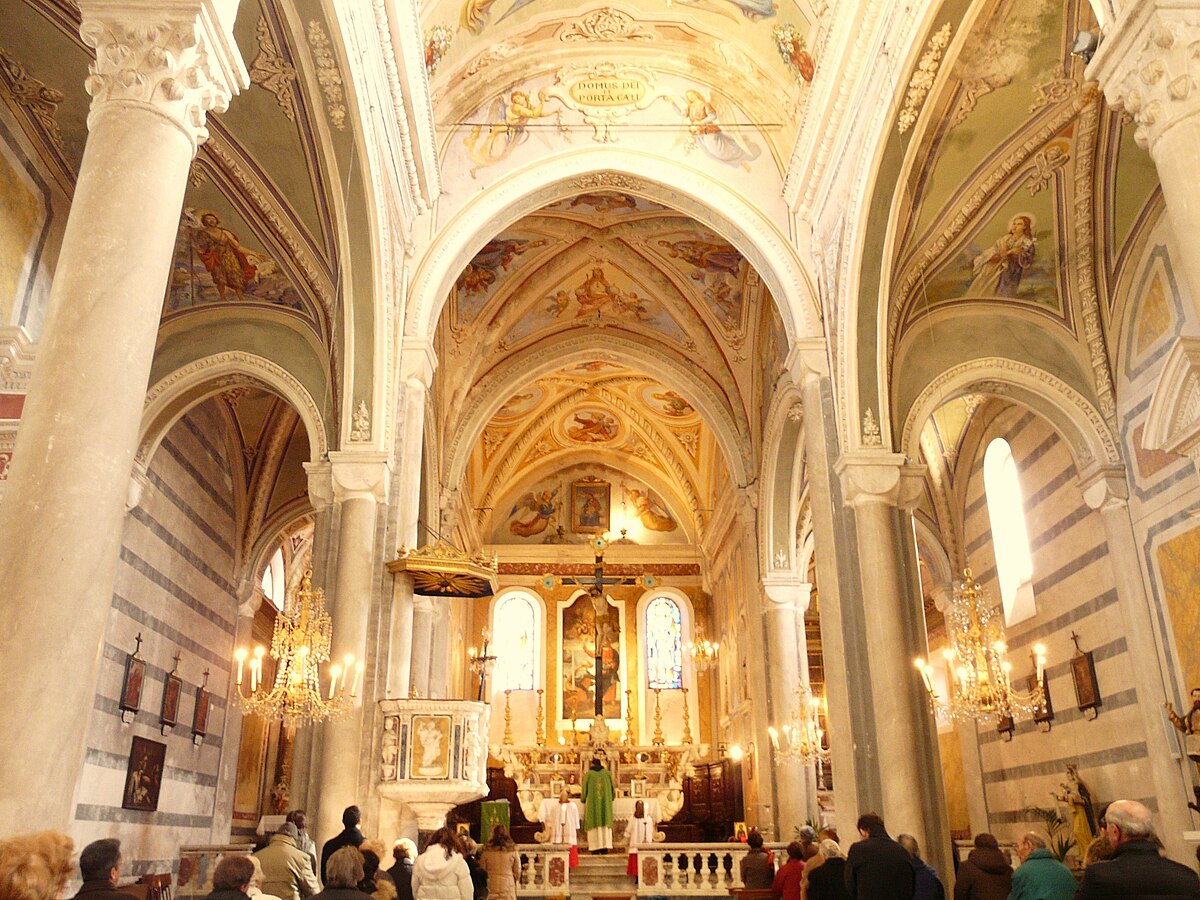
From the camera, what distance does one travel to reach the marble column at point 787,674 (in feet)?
51.6

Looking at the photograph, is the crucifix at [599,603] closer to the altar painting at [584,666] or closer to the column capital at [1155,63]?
the altar painting at [584,666]

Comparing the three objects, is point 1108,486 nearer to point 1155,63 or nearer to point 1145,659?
point 1145,659

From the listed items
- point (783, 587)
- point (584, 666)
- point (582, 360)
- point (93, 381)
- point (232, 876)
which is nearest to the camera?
point (232, 876)

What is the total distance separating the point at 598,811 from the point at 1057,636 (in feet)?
26.4

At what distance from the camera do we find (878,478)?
11.1m

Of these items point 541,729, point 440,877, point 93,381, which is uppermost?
point 541,729

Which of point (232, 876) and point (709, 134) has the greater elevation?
point (709, 134)

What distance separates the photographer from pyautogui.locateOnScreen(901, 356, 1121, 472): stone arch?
39.7 ft

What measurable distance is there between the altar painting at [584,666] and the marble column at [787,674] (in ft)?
23.8

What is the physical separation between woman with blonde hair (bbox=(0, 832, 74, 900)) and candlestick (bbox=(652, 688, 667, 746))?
67.6ft

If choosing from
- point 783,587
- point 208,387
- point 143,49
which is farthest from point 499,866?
point 783,587

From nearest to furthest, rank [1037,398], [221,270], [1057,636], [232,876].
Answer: [232,876]
[221,270]
[1037,398]
[1057,636]

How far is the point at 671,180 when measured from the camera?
531 inches

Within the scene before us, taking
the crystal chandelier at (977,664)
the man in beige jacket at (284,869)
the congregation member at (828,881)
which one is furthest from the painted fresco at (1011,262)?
the man in beige jacket at (284,869)
